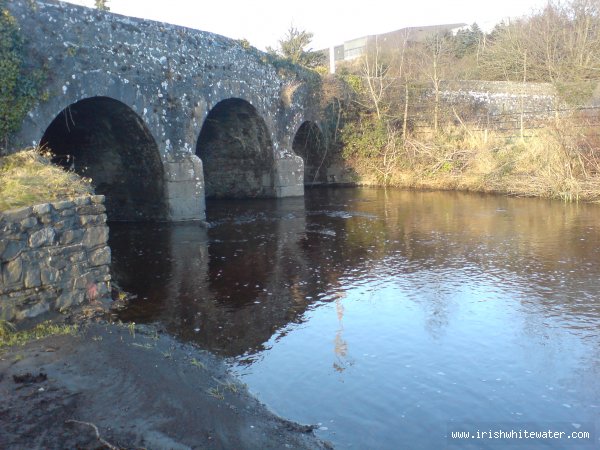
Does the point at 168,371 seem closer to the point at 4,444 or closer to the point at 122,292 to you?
the point at 4,444

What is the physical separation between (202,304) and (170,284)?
1.34 metres

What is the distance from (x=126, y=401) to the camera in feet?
14.7

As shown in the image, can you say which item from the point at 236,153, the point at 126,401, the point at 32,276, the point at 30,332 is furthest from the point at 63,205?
the point at 236,153

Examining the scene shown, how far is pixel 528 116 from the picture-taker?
2712 centimetres

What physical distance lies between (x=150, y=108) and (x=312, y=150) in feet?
41.3

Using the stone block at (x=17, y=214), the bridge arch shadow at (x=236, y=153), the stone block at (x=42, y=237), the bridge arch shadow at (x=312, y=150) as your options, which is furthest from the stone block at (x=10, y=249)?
the bridge arch shadow at (x=312, y=150)

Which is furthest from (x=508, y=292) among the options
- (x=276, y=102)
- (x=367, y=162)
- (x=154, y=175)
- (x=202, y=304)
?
(x=367, y=162)

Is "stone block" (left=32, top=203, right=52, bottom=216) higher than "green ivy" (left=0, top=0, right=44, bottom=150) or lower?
lower

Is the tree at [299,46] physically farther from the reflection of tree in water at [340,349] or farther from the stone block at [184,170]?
the reflection of tree in water at [340,349]

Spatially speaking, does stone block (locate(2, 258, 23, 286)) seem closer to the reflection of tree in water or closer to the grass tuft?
the grass tuft

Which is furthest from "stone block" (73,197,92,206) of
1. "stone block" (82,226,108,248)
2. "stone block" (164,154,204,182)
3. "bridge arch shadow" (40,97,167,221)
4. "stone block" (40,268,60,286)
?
"stone block" (164,154,204,182)

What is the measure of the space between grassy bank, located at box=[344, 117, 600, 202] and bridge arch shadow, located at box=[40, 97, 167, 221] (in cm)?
1204

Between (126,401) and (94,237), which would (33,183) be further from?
(126,401)

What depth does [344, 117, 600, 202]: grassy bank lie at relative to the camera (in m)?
18.0
